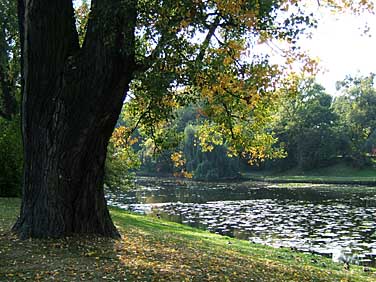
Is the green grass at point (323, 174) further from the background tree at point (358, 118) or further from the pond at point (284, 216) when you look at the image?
the pond at point (284, 216)

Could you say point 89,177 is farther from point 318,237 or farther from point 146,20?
point 318,237

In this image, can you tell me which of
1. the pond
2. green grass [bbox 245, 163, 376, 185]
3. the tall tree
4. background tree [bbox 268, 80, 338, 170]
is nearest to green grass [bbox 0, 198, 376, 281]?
the tall tree

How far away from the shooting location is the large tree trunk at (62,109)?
9648 millimetres

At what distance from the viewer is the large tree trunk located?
31.7 ft

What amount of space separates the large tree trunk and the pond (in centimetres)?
1287

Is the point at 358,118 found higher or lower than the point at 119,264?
higher

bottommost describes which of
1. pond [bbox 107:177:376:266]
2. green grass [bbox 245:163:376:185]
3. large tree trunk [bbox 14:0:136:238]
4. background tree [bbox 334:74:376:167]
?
pond [bbox 107:177:376:266]

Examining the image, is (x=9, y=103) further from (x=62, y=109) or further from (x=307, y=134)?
(x=307, y=134)

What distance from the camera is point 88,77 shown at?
379 inches

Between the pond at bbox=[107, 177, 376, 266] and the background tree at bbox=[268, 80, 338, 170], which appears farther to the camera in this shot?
the background tree at bbox=[268, 80, 338, 170]

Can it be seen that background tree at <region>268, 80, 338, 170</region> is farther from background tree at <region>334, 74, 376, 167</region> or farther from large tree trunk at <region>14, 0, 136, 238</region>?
large tree trunk at <region>14, 0, 136, 238</region>

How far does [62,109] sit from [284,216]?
24193 millimetres

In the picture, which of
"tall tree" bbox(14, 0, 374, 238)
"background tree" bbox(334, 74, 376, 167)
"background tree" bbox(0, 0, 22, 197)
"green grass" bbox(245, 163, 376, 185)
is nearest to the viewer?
"tall tree" bbox(14, 0, 374, 238)

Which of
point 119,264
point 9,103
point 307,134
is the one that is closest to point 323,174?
point 307,134
